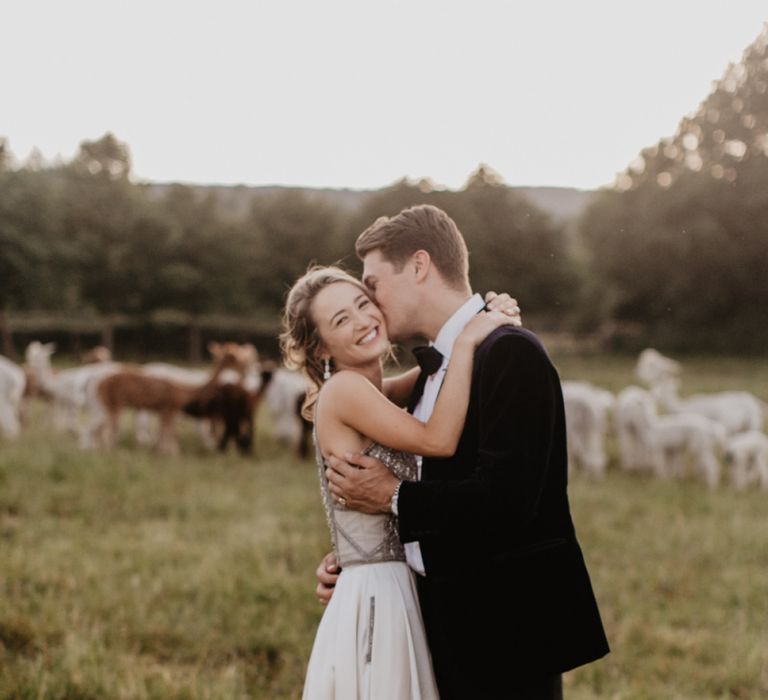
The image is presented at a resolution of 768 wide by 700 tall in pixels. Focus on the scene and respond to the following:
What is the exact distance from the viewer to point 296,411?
15180 mm

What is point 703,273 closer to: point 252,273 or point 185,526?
point 252,273

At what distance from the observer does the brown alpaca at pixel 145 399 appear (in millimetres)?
13883

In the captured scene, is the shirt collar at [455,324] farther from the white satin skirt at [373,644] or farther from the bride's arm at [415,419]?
the white satin skirt at [373,644]

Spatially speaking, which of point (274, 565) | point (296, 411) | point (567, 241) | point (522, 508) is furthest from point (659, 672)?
point (567, 241)

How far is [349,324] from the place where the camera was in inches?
115

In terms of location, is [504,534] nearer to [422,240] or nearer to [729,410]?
[422,240]

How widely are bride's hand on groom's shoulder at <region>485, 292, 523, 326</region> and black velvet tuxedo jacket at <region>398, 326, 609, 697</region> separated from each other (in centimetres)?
14

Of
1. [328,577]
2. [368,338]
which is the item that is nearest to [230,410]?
[328,577]

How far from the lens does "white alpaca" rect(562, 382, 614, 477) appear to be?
1320 centimetres

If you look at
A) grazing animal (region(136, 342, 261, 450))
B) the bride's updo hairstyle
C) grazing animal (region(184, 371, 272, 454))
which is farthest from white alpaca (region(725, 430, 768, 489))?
the bride's updo hairstyle

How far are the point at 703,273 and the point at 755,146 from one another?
22.6ft

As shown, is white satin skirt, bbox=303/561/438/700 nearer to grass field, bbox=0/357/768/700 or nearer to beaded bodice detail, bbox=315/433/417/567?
beaded bodice detail, bbox=315/433/417/567

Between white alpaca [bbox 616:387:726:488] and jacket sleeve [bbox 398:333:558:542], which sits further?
white alpaca [bbox 616:387:726:488]

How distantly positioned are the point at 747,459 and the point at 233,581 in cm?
Result: 835
